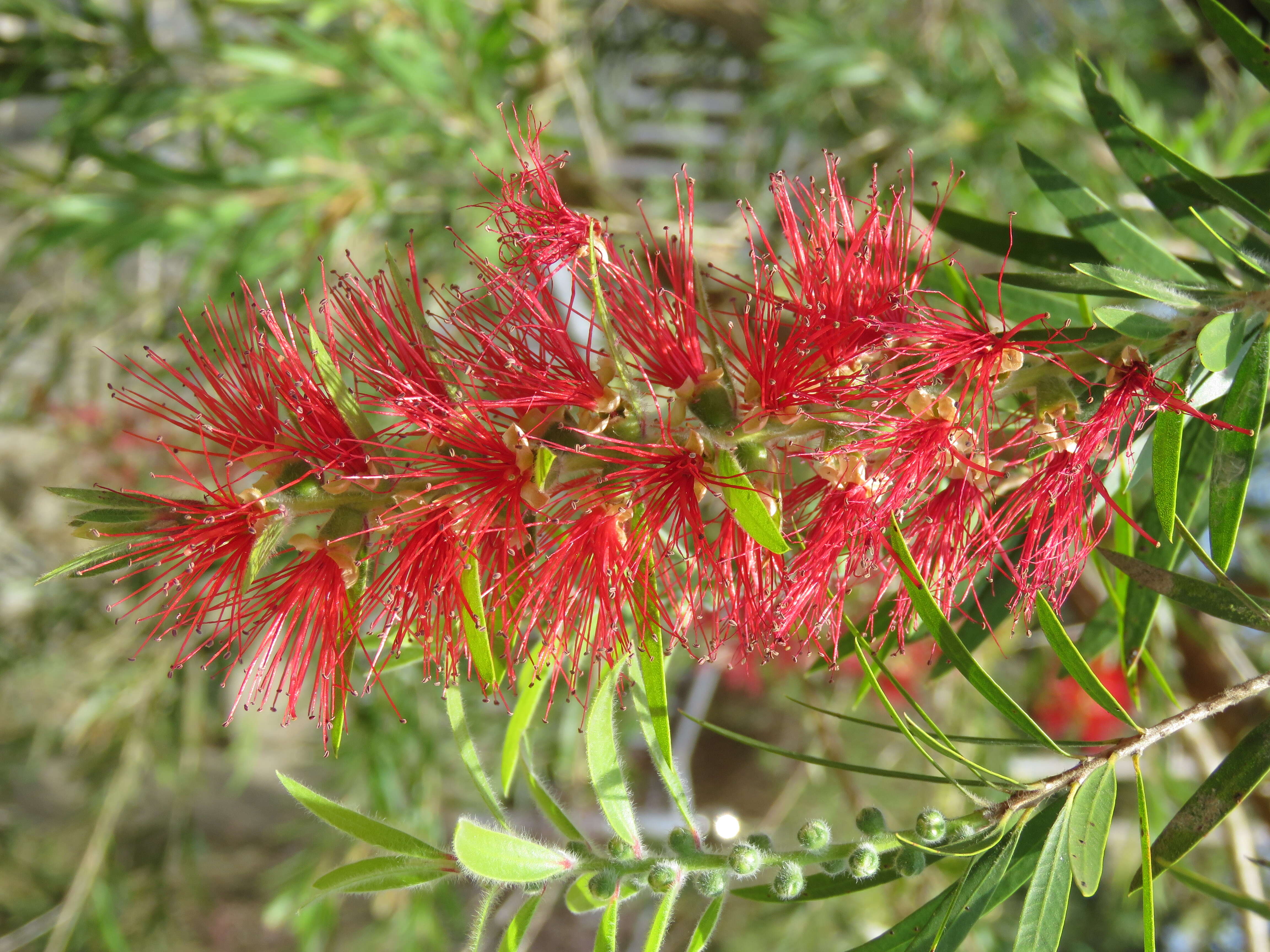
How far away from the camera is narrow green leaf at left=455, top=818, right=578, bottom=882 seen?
61 centimetres

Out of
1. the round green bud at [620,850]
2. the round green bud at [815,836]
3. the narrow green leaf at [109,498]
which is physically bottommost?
the round green bud at [620,850]

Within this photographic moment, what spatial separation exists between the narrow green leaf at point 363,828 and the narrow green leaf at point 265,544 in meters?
0.17

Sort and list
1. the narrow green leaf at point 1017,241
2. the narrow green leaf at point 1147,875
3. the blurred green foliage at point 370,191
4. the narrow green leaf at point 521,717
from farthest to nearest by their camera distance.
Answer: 1. the blurred green foliage at point 370,191
2. the narrow green leaf at point 1017,241
3. the narrow green leaf at point 521,717
4. the narrow green leaf at point 1147,875

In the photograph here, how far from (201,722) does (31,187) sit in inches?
57.3

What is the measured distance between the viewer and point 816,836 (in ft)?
2.07

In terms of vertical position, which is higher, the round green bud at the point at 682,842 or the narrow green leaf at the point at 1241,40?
the narrow green leaf at the point at 1241,40

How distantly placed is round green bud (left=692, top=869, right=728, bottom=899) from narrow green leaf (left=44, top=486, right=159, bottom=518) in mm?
530

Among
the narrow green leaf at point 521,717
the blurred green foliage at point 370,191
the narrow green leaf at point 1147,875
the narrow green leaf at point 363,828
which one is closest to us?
the narrow green leaf at point 1147,875

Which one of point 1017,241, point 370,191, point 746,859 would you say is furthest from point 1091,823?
point 370,191

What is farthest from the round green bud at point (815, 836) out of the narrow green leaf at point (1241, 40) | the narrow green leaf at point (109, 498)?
the narrow green leaf at point (1241, 40)

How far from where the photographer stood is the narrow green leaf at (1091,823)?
2.04 feet

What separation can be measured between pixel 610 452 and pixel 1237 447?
0.52 meters

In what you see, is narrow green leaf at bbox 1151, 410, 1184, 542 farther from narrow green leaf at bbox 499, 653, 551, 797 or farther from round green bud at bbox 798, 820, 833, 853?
narrow green leaf at bbox 499, 653, 551, 797

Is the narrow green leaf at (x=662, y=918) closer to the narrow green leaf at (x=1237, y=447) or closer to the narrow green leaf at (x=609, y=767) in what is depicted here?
the narrow green leaf at (x=609, y=767)
